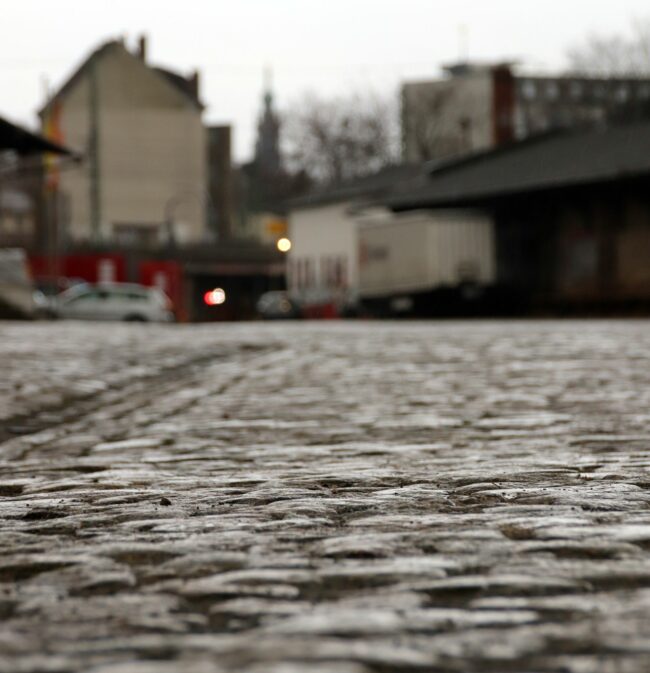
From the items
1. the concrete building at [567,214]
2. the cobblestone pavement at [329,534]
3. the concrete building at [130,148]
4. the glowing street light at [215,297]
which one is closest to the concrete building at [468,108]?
the concrete building at [130,148]

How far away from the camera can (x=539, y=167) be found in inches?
1540

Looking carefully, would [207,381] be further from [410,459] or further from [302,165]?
[302,165]

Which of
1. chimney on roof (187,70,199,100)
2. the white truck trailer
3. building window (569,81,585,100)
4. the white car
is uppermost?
chimney on roof (187,70,199,100)

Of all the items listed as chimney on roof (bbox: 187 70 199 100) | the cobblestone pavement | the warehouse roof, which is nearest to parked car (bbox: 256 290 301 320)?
the warehouse roof

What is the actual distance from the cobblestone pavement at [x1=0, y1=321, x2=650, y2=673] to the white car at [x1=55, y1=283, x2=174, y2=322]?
106ft

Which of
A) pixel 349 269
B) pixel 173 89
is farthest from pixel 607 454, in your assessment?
pixel 173 89

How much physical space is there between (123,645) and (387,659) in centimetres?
51

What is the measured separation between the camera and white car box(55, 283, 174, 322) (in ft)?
135

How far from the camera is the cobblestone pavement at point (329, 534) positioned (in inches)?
100

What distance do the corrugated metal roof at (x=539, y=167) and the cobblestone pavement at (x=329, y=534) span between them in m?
27.1

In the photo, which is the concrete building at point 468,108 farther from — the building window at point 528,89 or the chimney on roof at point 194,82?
the building window at point 528,89

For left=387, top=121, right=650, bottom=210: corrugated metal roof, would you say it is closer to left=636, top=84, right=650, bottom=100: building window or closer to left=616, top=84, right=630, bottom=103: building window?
left=636, top=84, right=650, bottom=100: building window

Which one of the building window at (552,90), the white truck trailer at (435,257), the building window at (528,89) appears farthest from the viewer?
the building window at (528,89)

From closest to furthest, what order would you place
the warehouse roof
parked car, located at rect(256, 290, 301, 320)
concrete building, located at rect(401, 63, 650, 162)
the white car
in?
1. the white car
2. parked car, located at rect(256, 290, 301, 320)
3. the warehouse roof
4. concrete building, located at rect(401, 63, 650, 162)
